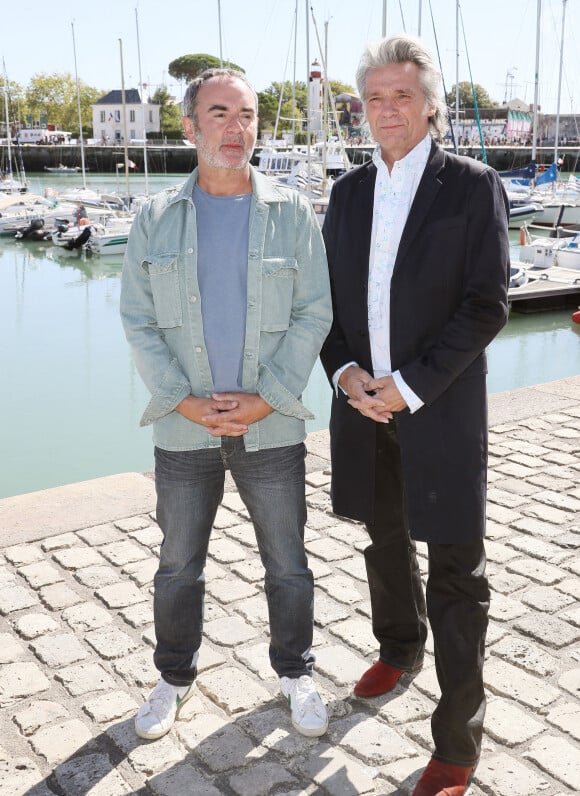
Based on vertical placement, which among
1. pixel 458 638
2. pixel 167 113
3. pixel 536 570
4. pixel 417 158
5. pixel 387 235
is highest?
pixel 167 113

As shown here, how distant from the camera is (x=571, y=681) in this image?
10.0ft

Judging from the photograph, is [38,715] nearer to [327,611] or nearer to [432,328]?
[327,611]

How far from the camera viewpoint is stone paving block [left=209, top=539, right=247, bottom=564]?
4.06 metres

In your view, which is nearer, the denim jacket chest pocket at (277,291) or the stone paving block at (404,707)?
the denim jacket chest pocket at (277,291)

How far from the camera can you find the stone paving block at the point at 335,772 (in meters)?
2.50

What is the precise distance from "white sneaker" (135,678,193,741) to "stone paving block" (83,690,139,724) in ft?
0.25

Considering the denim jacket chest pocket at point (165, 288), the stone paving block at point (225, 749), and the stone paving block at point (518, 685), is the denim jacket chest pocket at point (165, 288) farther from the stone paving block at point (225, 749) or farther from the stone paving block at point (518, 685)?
the stone paving block at point (518, 685)

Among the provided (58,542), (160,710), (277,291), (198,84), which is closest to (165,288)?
(277,291)

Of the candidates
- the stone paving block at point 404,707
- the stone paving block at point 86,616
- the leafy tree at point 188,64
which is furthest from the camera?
the leafy tree at point 188,64

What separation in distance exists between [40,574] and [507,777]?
2193mm

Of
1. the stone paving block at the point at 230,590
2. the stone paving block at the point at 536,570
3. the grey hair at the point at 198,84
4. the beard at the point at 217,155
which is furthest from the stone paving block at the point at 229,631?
the grey hair at the point at 198,84

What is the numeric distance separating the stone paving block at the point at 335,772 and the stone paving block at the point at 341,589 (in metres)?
1.02

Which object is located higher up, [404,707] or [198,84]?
[198,84]

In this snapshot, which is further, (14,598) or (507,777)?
(14,598)
